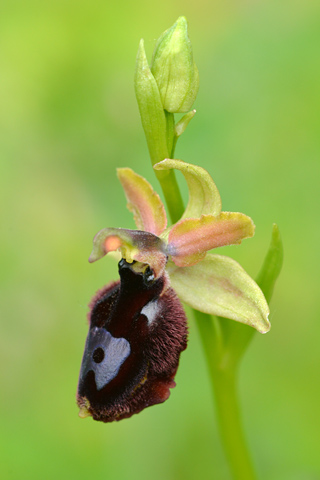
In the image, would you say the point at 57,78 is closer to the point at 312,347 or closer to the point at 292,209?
the point at 292,209

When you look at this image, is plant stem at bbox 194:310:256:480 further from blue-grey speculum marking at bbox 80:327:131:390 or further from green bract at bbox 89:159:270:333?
blue-grey speculum marking at bbox 80:327:131:390

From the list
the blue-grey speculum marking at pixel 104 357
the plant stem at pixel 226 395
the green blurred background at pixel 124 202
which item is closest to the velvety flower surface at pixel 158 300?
the blue-grey speculum marking at pixel 104 357

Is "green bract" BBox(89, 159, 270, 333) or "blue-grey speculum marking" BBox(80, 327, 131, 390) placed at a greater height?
"green bract" BBox(89, 159, 270, 333)

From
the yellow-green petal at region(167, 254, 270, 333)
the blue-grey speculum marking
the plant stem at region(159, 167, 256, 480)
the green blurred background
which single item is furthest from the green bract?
the green blurred background

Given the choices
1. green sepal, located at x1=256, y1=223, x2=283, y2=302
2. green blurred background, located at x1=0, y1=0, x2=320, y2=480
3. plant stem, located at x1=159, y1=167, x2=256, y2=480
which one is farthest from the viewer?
green blurred background, located at x1=0, y1=0, x2=320, y2=480

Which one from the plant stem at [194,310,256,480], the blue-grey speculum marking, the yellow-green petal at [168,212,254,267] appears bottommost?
the plant stem at [194,310,256,480]

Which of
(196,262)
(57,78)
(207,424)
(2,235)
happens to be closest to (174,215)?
(196,262)

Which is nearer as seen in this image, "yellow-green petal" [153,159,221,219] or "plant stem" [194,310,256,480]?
"yellow-green petal" [153,159,221,219]
